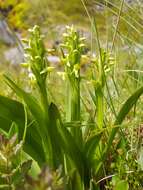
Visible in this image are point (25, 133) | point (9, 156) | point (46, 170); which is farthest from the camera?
point (25, 133)

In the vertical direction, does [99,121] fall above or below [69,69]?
below

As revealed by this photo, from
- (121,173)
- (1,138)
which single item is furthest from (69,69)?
(1,138)

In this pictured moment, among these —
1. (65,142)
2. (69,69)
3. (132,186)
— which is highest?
(69,69)

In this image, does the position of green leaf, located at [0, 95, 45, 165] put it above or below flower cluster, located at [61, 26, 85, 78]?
below

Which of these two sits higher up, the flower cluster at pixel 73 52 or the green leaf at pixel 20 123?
the flower cluster at pixel 73 52

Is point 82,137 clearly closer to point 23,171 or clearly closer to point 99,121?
point 99,121

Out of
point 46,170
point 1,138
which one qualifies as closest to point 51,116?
point 1,138

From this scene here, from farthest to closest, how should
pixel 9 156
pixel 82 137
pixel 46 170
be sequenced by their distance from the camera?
pixel 82 137
pixel 9 156
pixel 46 170

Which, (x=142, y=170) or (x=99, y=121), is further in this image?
(x=99, y=121)

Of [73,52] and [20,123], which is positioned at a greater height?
[73,52]
